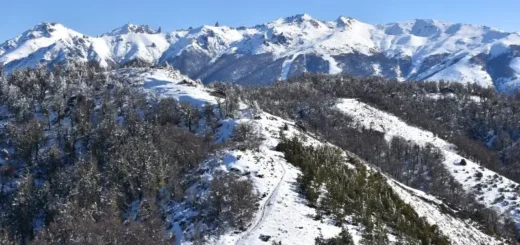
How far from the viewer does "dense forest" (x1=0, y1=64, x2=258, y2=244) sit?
73750mm

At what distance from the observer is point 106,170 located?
111m

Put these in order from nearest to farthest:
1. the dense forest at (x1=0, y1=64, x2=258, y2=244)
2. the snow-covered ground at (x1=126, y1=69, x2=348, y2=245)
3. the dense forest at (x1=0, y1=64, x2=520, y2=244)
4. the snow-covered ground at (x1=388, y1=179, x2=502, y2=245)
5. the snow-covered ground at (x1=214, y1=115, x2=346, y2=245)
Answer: the snow-covered ground at (x1=214, y1=115, x2=346, y2=245), the snow-covered ground at (x1=126, y1=69, x2=348, y2=245), the dense forest at (x1=0, y1=64, x2=520, y2=244), the dense forest at (x1=0, y1=64, x2=258, y2=244), the snow-covered ground at (x1=388, y1=179, x2=502, y2=245)

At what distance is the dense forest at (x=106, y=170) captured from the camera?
73.8m

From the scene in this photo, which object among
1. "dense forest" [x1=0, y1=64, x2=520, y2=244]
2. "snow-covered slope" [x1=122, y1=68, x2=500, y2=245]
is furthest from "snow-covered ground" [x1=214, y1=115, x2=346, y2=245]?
"dense forest" [x1=0, y1=64, x2=520, y2=244]

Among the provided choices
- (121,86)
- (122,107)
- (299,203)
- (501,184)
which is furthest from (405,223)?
(121,86)

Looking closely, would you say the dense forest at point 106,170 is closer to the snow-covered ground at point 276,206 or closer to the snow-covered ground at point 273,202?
the snow-covered ground at point 273,202

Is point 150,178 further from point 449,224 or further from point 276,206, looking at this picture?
point 449,224

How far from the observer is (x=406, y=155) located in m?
196

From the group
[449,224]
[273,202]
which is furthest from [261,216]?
[449,224]

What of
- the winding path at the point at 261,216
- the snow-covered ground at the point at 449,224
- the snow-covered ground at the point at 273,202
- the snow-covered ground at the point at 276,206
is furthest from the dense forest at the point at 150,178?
the snow-covered ground at the point at 449,224

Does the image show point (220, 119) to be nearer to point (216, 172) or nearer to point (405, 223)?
point (216, 172)

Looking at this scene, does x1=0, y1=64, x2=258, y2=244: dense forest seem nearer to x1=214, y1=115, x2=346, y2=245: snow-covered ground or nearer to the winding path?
the winding path

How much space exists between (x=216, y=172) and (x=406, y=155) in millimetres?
127283

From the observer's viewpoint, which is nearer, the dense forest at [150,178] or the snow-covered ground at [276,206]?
the snow-covered ground at [276,206]
